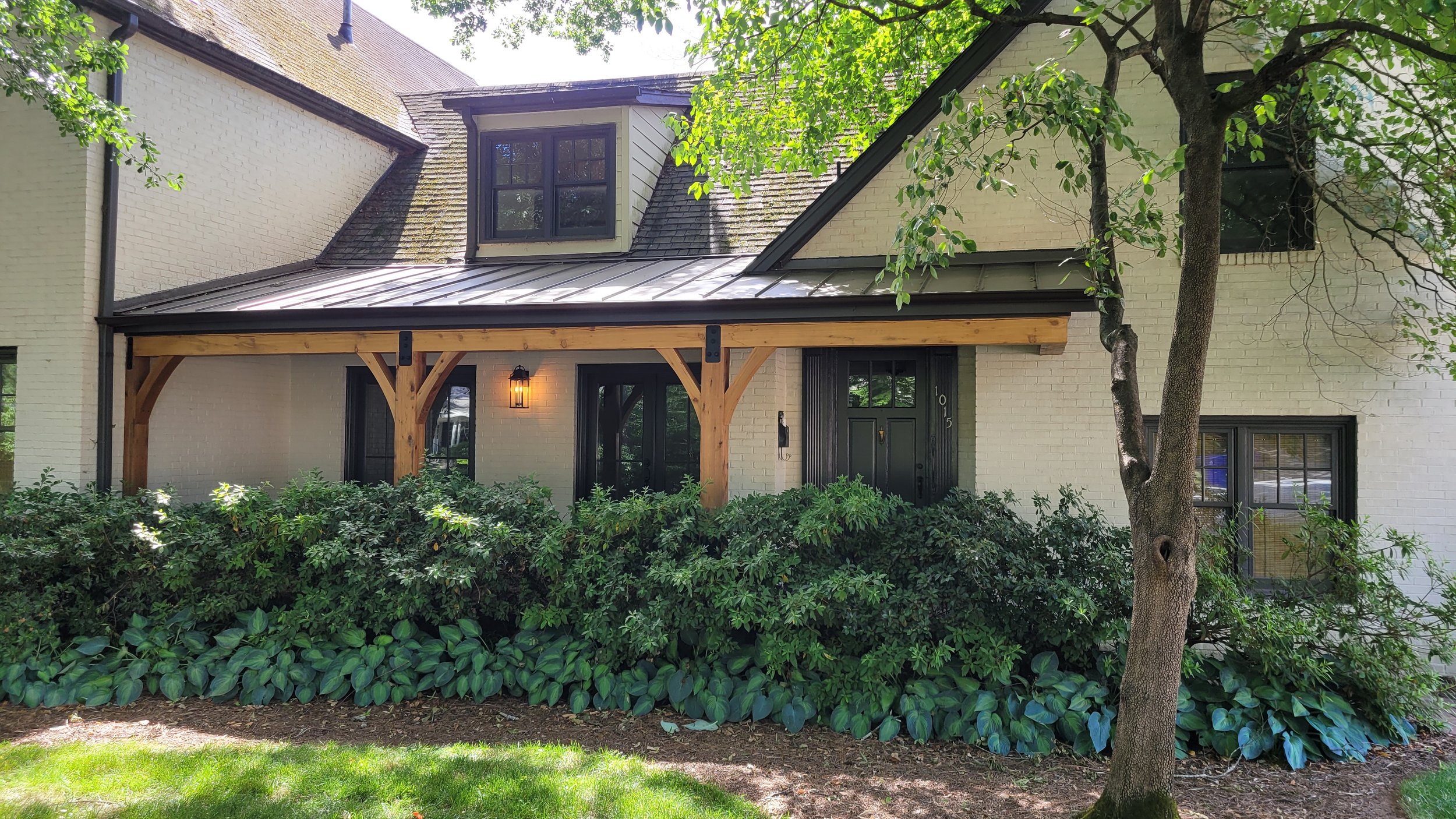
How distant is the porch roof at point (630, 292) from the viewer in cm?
668

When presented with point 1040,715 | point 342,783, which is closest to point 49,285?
point 342,783

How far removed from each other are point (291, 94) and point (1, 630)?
6.91 metres

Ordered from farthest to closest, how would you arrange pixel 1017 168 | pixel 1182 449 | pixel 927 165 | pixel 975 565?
pixel 1017 168, pixel 975 565, pixel 927 165, pixel 1182 449

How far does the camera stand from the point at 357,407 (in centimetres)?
1056

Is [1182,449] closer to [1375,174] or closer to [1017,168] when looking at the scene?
[1375,174]

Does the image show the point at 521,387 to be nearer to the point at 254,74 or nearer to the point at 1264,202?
the point at 254,74

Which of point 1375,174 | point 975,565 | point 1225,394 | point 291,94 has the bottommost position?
point 975,565

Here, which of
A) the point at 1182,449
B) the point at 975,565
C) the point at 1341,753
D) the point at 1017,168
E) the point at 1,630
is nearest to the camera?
the point at 1182,449

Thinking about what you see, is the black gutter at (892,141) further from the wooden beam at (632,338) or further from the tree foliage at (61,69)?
the tree foliage at (61,69)

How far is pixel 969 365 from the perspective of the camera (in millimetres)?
8203

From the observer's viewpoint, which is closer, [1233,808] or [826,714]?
[1233,808]

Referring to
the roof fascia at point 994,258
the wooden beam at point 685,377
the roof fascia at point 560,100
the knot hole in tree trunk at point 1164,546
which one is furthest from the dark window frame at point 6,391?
the knot hole in tree trunk at point 1164,546

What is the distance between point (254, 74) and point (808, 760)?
387 inches

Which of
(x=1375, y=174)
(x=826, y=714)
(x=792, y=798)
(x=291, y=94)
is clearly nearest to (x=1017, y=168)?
(x=1375, y=174)
